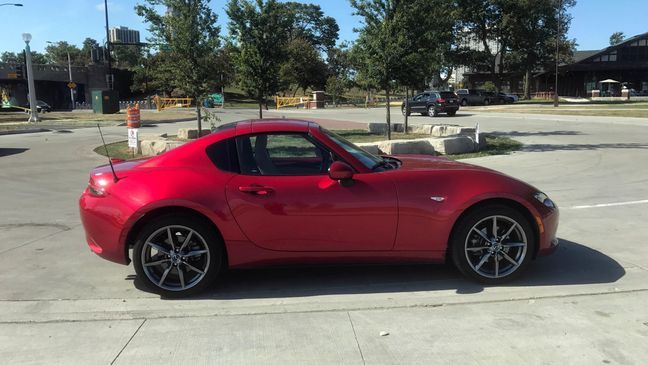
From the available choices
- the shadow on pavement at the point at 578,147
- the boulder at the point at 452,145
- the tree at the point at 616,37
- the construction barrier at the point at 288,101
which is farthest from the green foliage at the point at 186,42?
the tree at the point at 616,37

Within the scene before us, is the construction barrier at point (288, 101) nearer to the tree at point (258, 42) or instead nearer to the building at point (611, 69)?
the building at point (611, 69)

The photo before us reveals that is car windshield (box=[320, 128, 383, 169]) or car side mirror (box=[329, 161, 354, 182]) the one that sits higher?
car windshield (box=[320, 128, 383, 169])

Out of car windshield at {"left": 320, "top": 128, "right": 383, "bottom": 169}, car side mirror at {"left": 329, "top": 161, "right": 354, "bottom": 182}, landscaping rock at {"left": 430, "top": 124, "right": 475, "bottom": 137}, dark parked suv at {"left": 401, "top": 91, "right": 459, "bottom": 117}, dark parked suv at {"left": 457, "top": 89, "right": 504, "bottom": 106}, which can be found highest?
dark parked suv at {"left": 457, "top": 89, "right": 504, "bottom": 106}

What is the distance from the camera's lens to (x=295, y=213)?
4.41 meters

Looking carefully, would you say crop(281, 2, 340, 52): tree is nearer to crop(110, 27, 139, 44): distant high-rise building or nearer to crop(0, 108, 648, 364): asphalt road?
crop(110, 27, 139, 44): distant high-rise building

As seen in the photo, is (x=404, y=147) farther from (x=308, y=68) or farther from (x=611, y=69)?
(x=611, y=69)

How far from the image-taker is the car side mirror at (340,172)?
4363 mm

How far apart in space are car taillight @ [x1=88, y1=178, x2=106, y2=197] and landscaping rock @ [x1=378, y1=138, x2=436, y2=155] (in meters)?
9.51

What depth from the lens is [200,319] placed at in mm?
4105

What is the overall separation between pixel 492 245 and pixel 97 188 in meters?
3.43

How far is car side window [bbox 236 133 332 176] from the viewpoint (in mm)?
4559

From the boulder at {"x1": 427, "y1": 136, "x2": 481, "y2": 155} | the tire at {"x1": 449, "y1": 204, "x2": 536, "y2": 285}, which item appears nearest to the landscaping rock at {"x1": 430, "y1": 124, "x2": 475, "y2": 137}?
the boulder at {"x1": 427, "y1": 136, "x2": 481, "y2": 155}

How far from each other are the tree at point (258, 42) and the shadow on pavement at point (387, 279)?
14099mm

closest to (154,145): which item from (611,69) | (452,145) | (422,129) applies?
(452,145)
